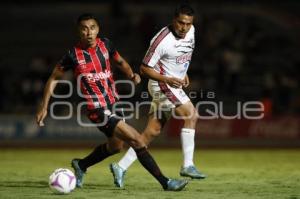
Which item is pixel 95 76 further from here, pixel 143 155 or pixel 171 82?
pixel 143 155

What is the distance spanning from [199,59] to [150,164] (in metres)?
12.3

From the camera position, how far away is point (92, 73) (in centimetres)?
888

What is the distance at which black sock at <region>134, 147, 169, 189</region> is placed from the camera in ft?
28.0

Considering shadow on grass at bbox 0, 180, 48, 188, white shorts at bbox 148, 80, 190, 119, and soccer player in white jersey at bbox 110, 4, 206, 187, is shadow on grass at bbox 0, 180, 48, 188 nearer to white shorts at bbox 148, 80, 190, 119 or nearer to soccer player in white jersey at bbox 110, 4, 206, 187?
soccer player in white jersey at bbox 110, 4, 206, 187

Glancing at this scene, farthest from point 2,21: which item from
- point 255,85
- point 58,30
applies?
point 255,85

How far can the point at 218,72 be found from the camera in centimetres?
1894

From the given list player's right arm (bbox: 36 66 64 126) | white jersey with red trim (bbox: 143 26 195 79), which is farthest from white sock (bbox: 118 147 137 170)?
player's right arm (bbox: 36 66 64 126)

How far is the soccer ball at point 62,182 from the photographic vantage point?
27.3 ft

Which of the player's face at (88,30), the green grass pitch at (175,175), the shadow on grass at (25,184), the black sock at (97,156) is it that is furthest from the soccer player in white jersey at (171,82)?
the shadow on grass at (25,184)

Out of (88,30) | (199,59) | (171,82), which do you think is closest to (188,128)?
(171,82)

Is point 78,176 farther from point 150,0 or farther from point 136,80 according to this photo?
point 150,0

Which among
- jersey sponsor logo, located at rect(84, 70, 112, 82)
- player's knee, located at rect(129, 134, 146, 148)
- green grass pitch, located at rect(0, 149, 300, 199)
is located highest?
jersey sponsor logo, located at rect(84, 70, 112, 82)

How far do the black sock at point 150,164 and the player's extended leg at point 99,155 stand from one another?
0.54 m

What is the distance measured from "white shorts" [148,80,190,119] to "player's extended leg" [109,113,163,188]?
0.47 feet
